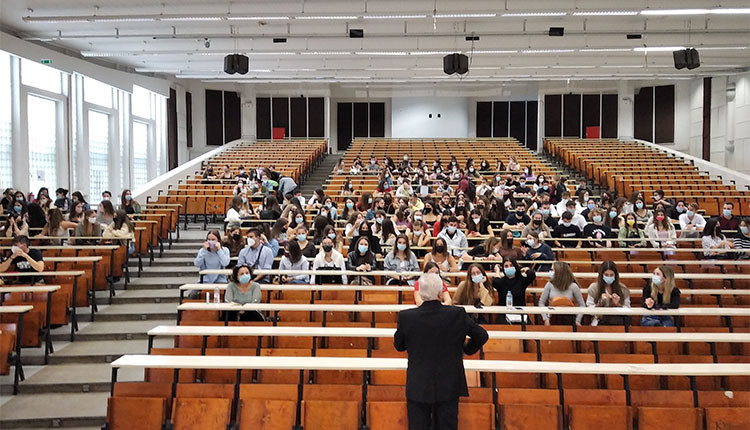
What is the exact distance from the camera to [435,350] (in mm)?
3770

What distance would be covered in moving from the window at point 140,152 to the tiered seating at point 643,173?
49.1ft

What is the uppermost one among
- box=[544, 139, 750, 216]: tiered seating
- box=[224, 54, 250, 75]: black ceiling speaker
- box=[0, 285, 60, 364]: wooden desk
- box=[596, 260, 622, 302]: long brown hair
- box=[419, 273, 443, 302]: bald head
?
box=[224, 54, 250, 75]: black ceiling speaker

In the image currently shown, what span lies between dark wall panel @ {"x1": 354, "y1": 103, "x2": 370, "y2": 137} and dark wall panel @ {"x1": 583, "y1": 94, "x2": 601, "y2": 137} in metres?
9.91

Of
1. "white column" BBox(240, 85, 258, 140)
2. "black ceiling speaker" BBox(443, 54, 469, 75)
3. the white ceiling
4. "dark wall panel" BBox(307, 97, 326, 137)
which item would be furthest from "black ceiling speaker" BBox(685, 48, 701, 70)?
Answer: "white column" BBox(240, 85, 258, 140)

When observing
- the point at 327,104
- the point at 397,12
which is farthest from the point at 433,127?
the point at 397,12

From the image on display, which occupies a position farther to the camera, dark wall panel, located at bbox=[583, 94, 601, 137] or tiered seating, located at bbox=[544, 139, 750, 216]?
dark wall panel, located at bbox=[583, 94, 601, 137]

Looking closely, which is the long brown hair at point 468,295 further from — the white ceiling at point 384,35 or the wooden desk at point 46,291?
the white ceiling at point 384,35

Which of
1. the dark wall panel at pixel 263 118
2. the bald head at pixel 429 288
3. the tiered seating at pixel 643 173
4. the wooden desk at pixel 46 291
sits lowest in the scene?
the wooden desk at pixel 46 291

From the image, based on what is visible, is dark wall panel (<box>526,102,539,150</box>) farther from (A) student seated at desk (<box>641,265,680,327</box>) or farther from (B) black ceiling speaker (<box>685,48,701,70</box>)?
(A) student seated at desk (<box>641,265,680,327</box>)

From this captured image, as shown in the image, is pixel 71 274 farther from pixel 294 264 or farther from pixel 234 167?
pixel 234 167

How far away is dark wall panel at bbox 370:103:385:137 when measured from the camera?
30.9 meters

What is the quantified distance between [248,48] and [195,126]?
401 inches

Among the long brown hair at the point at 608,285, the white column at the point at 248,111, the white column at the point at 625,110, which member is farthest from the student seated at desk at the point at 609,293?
the white column at the point at 248,111

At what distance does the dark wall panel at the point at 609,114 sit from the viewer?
28641 mm
